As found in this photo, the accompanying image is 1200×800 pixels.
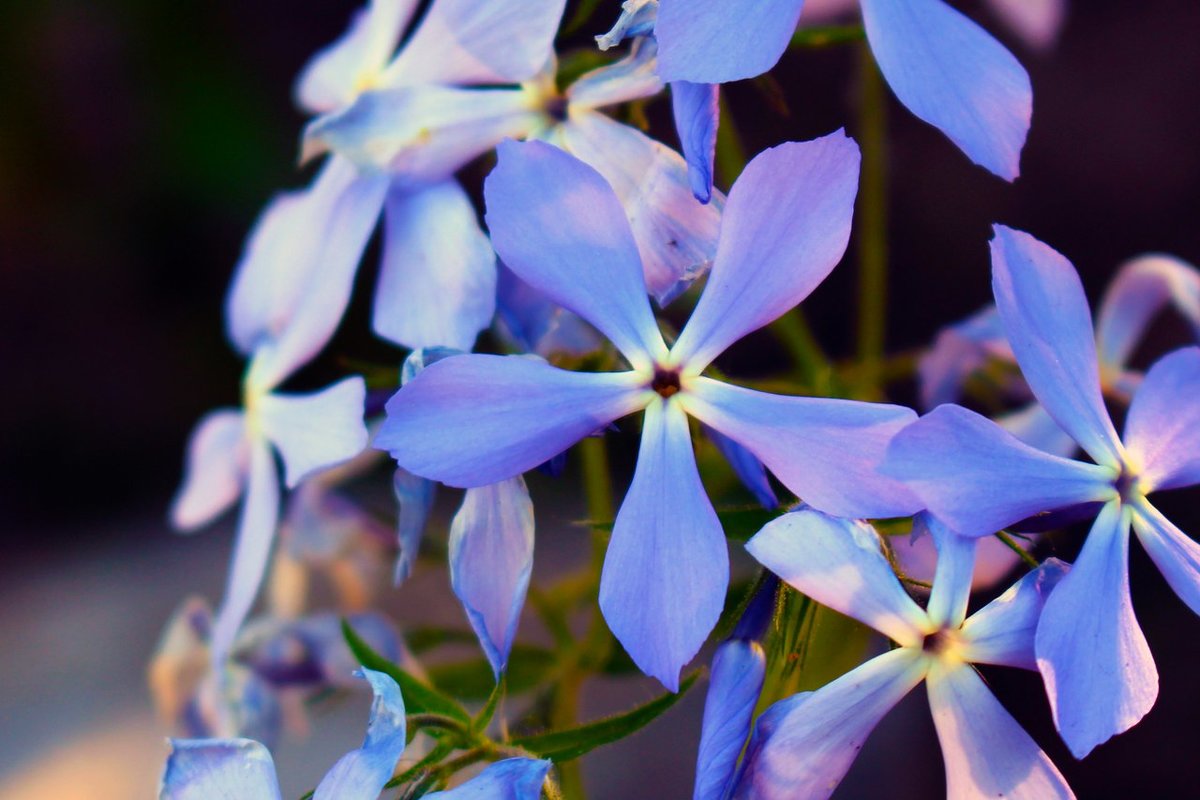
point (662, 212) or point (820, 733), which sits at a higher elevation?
point (662, 212)

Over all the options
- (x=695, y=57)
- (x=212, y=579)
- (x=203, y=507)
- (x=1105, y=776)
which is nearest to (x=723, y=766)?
(x=695, y=57)

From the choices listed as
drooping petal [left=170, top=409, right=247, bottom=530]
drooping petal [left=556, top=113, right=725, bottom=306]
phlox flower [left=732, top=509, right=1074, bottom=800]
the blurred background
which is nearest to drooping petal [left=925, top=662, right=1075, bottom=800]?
phlox flower [left=732, top=509, right=1074, bottom=800]

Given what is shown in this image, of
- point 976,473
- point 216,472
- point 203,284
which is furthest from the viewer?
point 203,284

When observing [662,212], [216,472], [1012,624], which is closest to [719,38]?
[662,212]

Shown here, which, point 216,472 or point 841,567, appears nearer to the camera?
point 841,567

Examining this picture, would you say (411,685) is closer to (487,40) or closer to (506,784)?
(506,784)

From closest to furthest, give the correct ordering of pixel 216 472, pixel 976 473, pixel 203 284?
pixel 976 473
pixel 216 472
pixel 203 284

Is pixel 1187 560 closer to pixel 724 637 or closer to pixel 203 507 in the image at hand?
pixel 724 637
